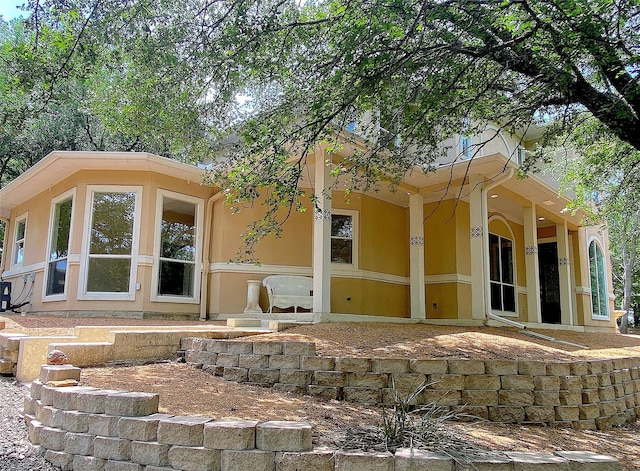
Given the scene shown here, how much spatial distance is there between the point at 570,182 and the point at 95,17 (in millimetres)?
10816

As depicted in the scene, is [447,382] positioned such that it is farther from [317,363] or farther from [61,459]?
[61,459]

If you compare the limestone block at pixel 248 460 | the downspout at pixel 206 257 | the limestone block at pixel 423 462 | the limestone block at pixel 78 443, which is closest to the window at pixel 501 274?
the downspout at pixel 206 257

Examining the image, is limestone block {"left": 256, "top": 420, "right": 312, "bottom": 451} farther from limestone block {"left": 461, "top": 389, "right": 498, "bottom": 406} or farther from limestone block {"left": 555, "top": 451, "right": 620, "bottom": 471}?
limestone block {"left": 461, "top": 389, "right": 498, "bottom": 406}

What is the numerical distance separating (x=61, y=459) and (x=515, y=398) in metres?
3.96

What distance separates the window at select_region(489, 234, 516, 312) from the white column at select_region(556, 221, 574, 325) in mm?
1161

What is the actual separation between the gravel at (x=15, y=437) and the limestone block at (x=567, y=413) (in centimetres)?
449

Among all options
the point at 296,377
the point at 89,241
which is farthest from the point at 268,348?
the point at 89,241

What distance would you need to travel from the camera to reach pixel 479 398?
15.5 feet

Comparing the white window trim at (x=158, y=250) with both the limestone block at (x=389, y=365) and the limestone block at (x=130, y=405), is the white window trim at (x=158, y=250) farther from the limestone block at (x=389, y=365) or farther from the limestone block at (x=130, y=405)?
the limestone block at (x=130, y=405)

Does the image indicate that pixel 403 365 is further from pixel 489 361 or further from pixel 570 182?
pixel 570 182

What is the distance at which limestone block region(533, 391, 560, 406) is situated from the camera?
191 inches

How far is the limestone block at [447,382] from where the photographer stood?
470 centimetres

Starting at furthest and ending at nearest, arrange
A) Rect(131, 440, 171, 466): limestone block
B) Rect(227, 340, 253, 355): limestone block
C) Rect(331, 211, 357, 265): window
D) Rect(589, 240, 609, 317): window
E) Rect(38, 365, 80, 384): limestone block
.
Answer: Rect(589, 240, 609, 317): window → Rect(331, 211, 357, 265): window → Rect(227, 340, 253, 355): limestone block → Rect(38, 365, 80, 384): limestone block → Rect(131, 440, 171, 466): limestone block

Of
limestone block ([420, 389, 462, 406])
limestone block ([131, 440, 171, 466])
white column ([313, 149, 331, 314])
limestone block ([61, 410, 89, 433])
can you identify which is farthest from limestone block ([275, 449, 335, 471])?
white column ([313, 149, 331, 314])
